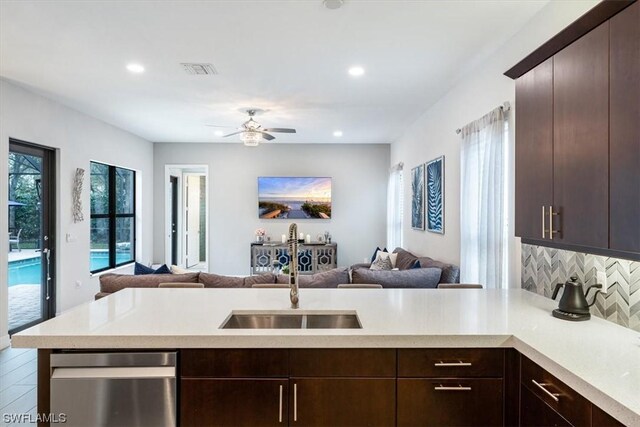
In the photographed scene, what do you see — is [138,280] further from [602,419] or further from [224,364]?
[602,419]

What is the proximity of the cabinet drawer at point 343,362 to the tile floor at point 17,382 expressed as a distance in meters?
2.29

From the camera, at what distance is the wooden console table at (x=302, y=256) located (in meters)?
7.04

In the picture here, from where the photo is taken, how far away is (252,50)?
3.11 meters

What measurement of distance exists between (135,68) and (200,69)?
63 centimetres

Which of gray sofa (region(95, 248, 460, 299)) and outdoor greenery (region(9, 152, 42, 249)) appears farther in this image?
outdoor greenery (region(9, 152, 42, 249))

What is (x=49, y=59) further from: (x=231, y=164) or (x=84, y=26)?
A: (x=231, y=164)

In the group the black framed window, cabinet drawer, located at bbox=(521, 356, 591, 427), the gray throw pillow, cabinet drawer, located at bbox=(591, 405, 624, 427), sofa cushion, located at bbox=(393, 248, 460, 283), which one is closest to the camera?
cabinet drawer, located at bbox=(591, 405, 624, 427)

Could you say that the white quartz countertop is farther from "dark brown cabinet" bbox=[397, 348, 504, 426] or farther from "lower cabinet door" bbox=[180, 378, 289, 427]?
"lower cabinet door" bbox=[180, 378, 289, 427]

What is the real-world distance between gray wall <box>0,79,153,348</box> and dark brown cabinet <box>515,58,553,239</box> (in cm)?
476

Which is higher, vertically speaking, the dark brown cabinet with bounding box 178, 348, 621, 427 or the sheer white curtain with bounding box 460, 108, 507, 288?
the sheer white curtain with bounding box 460, 108, 507, 288

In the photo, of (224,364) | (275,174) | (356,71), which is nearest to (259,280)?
(224,364)

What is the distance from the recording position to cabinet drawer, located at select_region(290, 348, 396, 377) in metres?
1.55

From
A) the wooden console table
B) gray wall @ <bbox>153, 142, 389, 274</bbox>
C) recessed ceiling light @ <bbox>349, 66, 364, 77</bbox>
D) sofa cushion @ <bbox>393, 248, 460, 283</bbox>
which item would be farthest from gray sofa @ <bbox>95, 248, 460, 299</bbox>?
gray wall @ <bbox>153, 142, 389, 274</bbox>

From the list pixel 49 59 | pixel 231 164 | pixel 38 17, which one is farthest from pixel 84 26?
pixel 231 164
